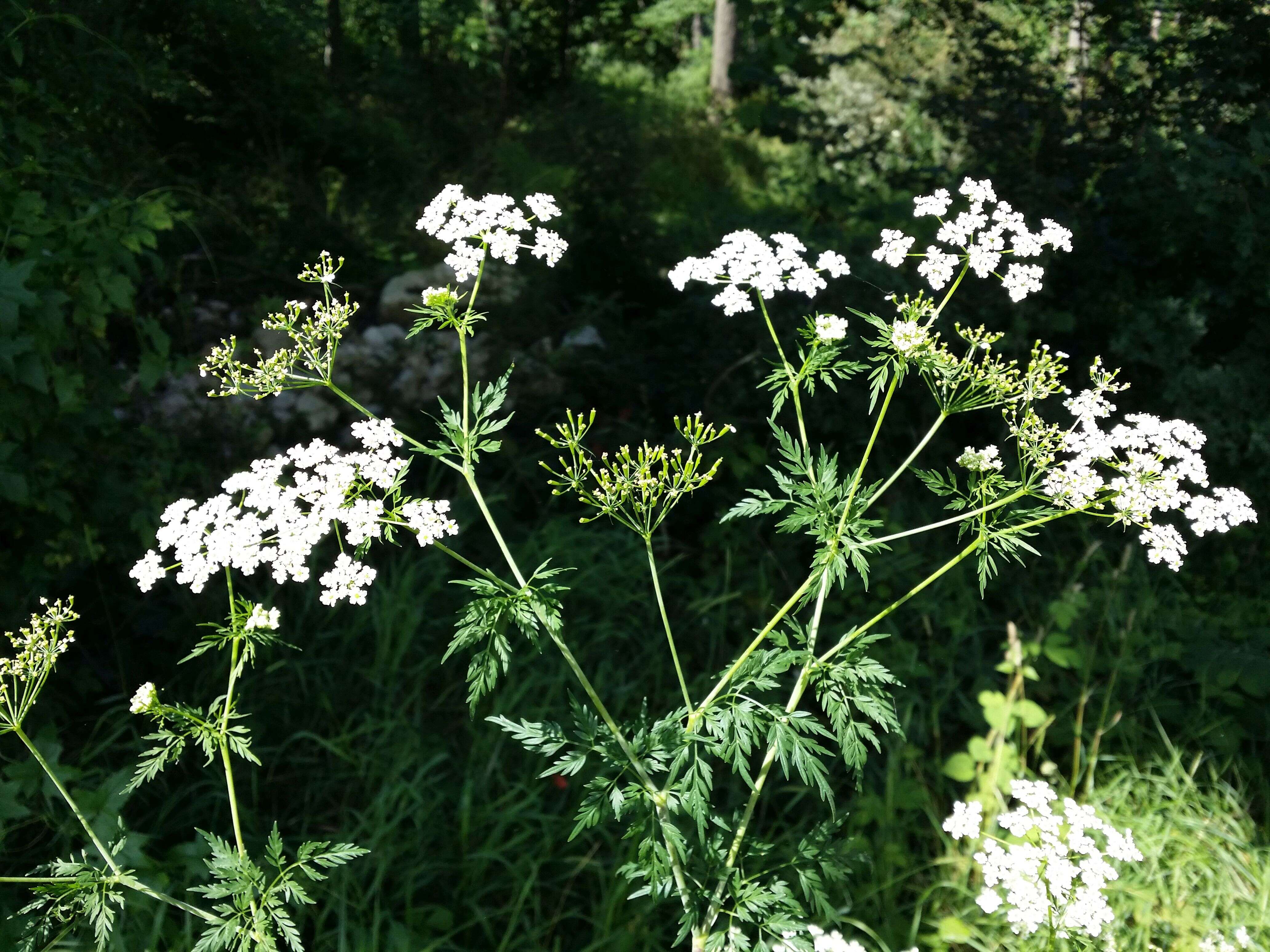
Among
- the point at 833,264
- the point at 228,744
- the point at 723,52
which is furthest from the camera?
the point at 723,52

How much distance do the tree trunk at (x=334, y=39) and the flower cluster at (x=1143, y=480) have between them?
25.6 feet

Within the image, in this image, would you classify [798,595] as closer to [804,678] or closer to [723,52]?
[804,678]

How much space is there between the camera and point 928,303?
1.67m

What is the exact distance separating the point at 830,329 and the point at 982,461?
385 millimetres

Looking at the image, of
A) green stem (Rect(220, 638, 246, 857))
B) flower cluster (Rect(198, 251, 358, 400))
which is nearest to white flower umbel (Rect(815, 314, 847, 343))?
flower cluster (Rect(198, 251, 358, 400))

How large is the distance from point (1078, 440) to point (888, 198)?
541cm

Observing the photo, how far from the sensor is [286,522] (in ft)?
4.68

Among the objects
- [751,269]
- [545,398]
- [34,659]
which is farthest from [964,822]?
[545,398]

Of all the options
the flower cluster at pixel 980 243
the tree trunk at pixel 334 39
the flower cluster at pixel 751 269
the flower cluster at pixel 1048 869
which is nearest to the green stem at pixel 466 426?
the flower cluster at pixel 751 269

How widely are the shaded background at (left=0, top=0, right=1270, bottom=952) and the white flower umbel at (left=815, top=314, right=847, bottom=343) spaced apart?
2.00m

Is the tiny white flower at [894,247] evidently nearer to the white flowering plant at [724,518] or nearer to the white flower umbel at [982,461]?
the white flowering plant at [724,518]

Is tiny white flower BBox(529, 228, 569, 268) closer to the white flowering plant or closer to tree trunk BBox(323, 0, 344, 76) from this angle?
the white flowering plant

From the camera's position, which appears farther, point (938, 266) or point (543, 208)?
point (543, 208)

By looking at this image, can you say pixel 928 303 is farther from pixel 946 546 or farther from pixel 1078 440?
pixel 946 546
